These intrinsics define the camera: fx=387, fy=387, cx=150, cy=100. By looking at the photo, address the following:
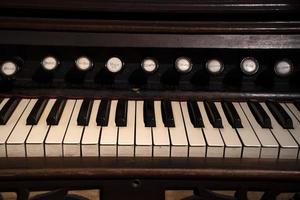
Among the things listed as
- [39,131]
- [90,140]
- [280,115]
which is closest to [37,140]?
[39,131]

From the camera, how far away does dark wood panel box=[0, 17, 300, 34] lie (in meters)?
1.29

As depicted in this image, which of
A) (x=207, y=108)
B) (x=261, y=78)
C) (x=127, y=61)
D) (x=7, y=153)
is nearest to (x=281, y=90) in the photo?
(x=261, y=78)

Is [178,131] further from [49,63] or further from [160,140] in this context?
[49,63]

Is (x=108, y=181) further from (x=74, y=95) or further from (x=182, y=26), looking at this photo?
(x=182, y=26)

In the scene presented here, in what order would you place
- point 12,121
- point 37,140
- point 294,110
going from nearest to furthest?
point 37,140
point 12,121
point 294,110

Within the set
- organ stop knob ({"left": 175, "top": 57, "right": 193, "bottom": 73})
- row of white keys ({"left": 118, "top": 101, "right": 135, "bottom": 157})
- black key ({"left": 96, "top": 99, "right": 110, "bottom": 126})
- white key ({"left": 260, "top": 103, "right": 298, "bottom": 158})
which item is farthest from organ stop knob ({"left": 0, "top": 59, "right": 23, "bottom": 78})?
white key ({"left": 260, "top": 103, "right": 298, "bottom": 158})

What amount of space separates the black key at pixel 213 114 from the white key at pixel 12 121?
2.10 ft

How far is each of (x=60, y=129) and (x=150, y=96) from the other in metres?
0.37

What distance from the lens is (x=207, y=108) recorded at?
4.50ft

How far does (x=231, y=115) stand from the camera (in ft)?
4.30

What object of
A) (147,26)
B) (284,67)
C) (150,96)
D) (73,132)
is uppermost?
(147,26)

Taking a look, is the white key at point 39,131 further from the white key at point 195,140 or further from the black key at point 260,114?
the black key at point 260,114

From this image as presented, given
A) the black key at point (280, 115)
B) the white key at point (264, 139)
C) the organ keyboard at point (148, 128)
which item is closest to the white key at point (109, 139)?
the organ keyboard at point (148, 128)

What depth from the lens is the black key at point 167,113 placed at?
1.26 meters
